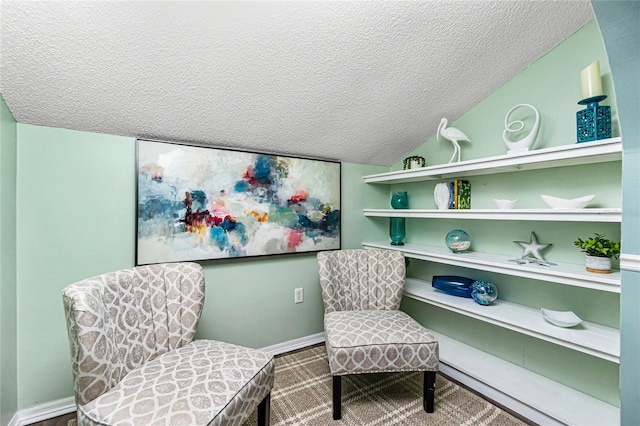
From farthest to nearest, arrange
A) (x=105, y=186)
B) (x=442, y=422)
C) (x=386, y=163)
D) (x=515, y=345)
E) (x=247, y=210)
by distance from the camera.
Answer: (x=386, y=163)
(x=247, y=210)
(x=515, y=345)
(x=105, y=186)
(x=442, y=422)

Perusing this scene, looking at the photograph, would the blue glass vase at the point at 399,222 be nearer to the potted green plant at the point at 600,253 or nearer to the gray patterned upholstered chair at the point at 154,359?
the potted green plant at the point at 600,253

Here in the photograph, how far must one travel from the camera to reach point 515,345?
71.9 inches

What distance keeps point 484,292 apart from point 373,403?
98 cm

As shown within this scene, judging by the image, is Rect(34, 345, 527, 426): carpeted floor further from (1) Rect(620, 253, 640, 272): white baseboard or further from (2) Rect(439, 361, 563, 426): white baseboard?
(1) Rect(620, 253, 640, 272): white baseboard

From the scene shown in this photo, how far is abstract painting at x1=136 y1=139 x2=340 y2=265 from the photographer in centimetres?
171

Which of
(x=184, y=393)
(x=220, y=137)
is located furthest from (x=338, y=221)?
(x=184, y=393)

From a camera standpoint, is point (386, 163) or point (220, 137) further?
point (386, 163)

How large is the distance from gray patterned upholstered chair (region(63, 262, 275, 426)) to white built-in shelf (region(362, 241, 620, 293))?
1332 millimetres

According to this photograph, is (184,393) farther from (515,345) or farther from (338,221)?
(515,345)

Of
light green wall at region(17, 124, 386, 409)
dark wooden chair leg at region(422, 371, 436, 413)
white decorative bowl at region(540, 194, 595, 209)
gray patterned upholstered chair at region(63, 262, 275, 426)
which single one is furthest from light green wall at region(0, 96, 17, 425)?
white decorative bowl at region(540, 194, 595, 209)

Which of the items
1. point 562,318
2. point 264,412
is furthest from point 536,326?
point 264,412

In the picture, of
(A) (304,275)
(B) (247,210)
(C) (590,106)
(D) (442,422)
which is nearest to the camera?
(C) (590,106)

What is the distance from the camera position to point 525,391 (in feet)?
5.12

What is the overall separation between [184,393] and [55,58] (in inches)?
59.6
